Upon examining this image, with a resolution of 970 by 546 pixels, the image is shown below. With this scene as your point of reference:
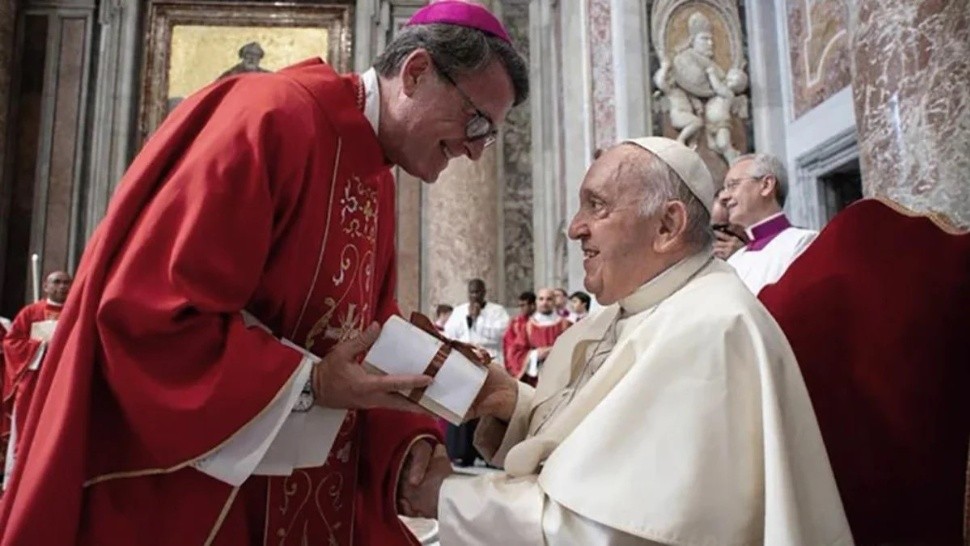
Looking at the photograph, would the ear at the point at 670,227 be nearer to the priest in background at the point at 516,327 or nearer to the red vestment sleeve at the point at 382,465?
the red vestment sleeve at the point at 382,465

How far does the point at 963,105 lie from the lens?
3.82m

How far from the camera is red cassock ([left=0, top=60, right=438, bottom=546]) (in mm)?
1344

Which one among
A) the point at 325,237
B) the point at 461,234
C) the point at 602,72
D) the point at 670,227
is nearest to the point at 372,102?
the point at 325,237

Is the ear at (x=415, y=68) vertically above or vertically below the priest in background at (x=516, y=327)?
above

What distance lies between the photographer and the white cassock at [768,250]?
4.29 m

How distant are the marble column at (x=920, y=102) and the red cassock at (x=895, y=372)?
2.05 metres

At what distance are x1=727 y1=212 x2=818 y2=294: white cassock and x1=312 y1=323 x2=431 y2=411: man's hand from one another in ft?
10.4

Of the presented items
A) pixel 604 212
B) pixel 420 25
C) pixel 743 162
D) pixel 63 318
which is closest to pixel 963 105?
pixel 743 162

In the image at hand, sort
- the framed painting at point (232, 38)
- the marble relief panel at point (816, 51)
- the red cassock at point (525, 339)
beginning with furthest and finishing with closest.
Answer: the framed painting at point (232, 38), the red cassock at point (525, 339), the marble relief panel at point (816, 51)

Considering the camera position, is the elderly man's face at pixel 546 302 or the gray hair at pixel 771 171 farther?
the elderly man's face at pixel 546 302

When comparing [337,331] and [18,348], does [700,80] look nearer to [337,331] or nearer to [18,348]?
[18,348]

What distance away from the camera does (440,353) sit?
160 centimetres

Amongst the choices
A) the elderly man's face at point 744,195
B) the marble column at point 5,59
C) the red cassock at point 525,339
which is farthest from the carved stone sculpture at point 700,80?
the marble column at point 5,59

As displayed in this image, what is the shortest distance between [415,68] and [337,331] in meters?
0.59
